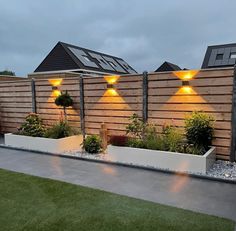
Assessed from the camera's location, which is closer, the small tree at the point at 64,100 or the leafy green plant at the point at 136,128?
the leafy green plant at the point at 136,128

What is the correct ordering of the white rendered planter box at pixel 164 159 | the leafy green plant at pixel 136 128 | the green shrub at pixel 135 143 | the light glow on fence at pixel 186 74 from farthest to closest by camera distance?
1. the leafy green plant at pixel 136 128
2. the green shrub at pixel 135 143
3. the light glow on fence at pixel 186 74
4. the white rendered planter box at pixel 164 159

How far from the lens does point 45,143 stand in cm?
616

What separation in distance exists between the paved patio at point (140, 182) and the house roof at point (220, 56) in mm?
14130

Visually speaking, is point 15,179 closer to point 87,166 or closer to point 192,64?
point 87,166

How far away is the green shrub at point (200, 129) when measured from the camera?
4.78m

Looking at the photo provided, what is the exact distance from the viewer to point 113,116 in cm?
626

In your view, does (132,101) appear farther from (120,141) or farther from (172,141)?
(172,141)

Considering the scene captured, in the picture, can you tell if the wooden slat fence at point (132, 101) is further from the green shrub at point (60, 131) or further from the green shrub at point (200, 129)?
the green shrub at point (60, 131)

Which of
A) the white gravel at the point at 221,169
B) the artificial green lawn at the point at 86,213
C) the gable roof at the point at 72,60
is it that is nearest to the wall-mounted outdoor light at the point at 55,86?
the white gravel at the point at 221,169

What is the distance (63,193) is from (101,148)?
2539 millimetres

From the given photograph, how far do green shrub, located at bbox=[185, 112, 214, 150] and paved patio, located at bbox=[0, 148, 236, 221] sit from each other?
0.98 metres

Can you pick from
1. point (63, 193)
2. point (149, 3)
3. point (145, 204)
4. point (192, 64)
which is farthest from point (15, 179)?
point (192, 64)

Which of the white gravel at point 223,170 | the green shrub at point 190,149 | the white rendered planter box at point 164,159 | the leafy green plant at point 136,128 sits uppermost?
the leafy green plant at point 136,128

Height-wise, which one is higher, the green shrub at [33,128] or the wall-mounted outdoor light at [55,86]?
the wall-mounted outdoor light at [55,86]
